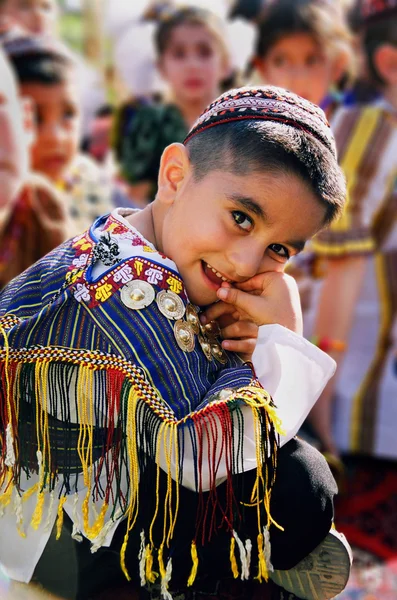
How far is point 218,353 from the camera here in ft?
5.02

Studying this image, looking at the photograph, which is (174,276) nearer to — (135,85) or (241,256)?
(241,256)

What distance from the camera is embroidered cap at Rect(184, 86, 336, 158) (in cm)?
146

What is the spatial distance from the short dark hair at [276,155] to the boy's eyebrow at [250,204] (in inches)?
1.8

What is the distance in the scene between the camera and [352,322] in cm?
376

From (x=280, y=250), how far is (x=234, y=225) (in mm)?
125

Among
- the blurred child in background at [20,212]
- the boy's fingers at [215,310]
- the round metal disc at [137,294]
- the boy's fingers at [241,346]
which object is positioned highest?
the round metal disc at [137,294]

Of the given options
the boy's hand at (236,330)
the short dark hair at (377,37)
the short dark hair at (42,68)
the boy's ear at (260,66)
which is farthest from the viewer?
the boy's ear at (260,66)

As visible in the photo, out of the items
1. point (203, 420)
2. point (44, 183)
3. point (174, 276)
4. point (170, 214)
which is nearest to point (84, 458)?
point (203, 420)

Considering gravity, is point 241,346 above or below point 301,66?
below

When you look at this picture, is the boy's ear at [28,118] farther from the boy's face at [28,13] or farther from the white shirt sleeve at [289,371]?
the white shirt sleeve at [289,371]

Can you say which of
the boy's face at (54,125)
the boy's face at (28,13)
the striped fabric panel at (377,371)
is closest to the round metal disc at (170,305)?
the striped fabric panel at (377,371)

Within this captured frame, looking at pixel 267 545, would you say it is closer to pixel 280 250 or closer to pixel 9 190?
pixel 280 250

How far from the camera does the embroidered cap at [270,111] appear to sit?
1.46 m

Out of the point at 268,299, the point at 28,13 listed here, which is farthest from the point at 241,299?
the point at 28,13
